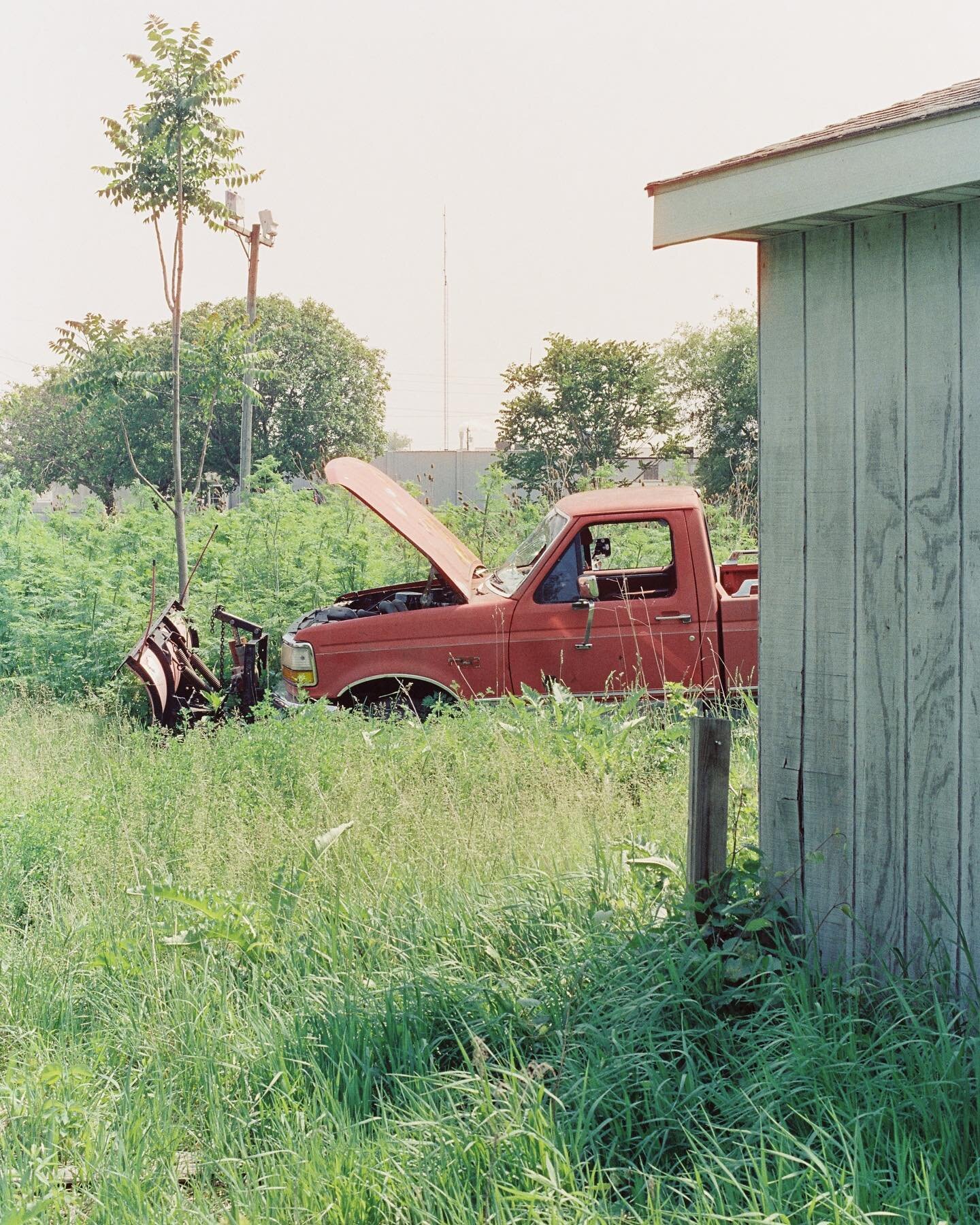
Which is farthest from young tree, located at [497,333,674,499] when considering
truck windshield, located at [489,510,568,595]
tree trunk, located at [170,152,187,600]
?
truck windshield, located at [489,510,568,595]

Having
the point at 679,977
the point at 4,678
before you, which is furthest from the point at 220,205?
the point at 679,977

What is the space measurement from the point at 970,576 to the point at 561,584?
394 centimetres

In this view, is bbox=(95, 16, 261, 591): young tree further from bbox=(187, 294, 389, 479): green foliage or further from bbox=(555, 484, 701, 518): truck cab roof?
bbox=(187, 294, 389, 479): green foliage

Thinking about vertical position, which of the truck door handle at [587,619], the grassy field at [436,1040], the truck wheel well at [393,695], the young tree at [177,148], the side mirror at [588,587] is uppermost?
the young tree at [177,148]

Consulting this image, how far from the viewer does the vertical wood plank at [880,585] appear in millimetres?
3338

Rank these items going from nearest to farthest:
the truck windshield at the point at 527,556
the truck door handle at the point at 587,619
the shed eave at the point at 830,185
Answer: the shed eave at the point at 830,185 < the truck door handle at the point at 587,619 < the truck windshield at the point at 527,556

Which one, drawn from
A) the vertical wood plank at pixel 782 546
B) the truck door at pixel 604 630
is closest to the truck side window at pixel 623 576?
the truck door at pixel 604 630

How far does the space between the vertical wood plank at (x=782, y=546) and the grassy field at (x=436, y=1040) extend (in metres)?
0.43

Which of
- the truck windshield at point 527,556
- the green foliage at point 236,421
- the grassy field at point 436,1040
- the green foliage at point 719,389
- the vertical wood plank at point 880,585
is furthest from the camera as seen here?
the green foliage at point 236,421

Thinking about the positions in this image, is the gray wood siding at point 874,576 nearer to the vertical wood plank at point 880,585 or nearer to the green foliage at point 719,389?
the vertical wood plank at point 880,585

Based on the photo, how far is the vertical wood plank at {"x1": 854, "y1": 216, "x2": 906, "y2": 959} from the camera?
3.34 m

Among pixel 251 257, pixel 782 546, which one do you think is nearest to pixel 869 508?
pixel 782 546

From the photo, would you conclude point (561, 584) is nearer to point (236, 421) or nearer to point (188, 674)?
point (188, 674)

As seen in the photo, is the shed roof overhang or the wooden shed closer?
the shed roof overhang
